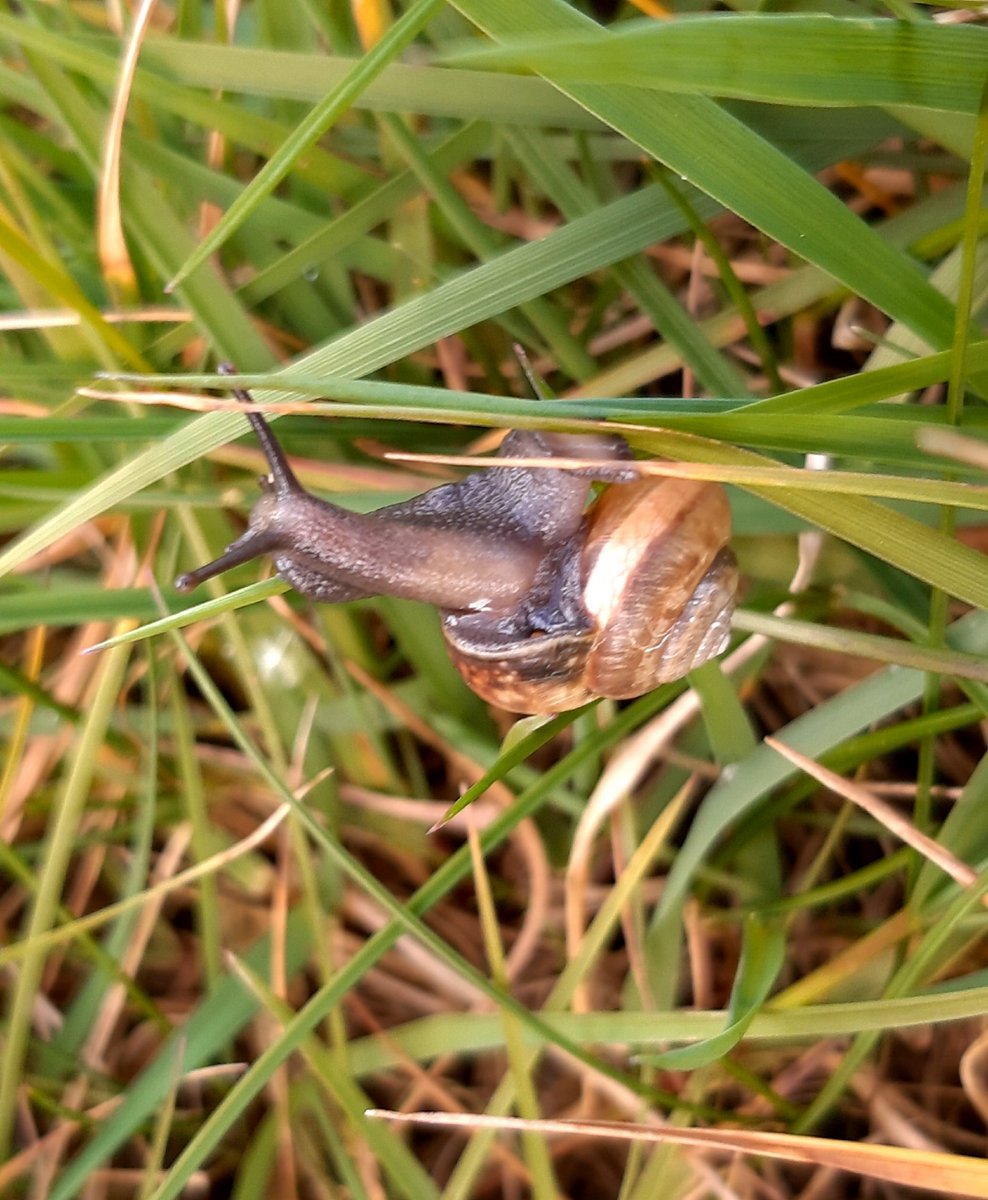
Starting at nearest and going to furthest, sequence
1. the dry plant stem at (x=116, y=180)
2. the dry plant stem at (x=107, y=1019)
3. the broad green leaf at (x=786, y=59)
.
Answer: the broad green leaf at (x=786, y=59), the dry plant stem at (x=116, y=180), the dry plant stem at (x=107, y=1019)

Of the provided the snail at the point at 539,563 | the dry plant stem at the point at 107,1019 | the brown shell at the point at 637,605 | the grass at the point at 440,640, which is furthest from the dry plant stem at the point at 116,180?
the dry plant stem at the point at 107,1019

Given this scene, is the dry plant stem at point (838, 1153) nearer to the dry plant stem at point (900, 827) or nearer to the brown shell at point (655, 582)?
the dry plant stem at point (900, 827)

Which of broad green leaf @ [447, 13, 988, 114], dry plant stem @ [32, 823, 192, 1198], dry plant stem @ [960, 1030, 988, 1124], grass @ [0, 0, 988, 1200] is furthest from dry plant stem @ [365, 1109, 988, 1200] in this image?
broad green leaf @ [447, 13, 988, 114]

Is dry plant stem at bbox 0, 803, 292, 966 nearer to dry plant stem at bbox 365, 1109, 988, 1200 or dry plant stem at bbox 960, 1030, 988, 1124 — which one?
dry plant stem at bbox 365, 1109, 988, 1200

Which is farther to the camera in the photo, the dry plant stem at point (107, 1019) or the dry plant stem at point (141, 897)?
the dry plant stem at point (107, 1019)

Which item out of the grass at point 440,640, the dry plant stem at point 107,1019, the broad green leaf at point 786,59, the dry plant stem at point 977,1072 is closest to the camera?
the broad green leaf at point 786,59

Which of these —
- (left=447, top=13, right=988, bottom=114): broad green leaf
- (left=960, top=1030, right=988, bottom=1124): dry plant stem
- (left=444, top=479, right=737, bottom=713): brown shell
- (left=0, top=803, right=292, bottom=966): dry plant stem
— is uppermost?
(left=447, top=13, right=988, bottom=114): broad green leaf

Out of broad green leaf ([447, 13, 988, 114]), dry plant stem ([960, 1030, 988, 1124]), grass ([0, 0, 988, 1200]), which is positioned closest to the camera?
broad green leaf ([447, 13, 988, 114])
